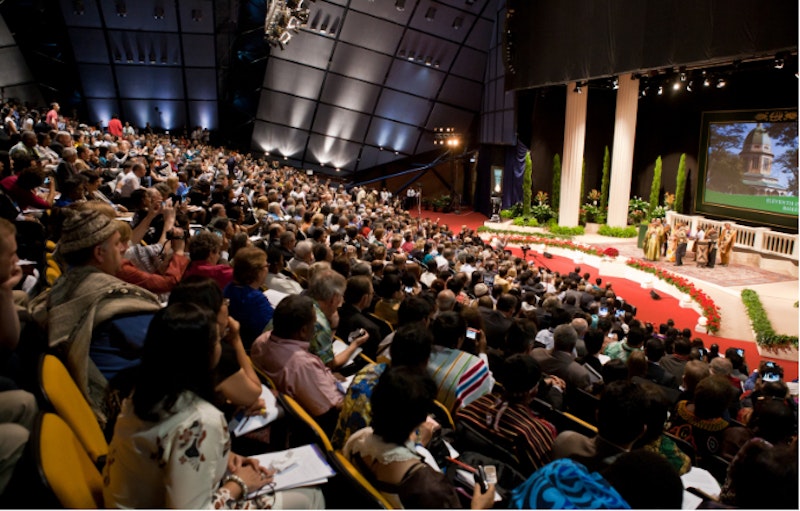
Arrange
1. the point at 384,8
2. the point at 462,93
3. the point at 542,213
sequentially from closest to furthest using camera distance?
the point at 542,213 → the point at 384,8 → the point at 462,93

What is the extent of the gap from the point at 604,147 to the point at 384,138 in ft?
29.1

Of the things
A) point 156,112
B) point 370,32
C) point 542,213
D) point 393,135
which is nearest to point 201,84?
point 156,112

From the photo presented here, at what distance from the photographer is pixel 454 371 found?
2.96 metres

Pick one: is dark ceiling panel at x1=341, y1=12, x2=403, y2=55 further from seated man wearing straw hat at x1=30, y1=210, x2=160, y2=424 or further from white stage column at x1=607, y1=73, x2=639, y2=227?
seated man wearing straw hat at x1=30, y1=210, x2=160, y2=424

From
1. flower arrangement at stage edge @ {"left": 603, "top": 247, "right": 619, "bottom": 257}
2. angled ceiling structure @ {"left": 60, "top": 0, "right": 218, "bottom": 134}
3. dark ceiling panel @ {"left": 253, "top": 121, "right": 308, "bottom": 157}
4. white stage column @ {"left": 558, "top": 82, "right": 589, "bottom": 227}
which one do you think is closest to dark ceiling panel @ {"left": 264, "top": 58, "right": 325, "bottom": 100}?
dark ceiling panel @ {"left": 253, "top": 121, "right": 308, "bottom": 157}

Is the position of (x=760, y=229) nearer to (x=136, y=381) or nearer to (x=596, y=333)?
(x=596, y=333)

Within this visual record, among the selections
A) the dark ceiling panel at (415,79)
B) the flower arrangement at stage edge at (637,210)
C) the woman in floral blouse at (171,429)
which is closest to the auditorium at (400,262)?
the woman in floral blouse at (171,429)

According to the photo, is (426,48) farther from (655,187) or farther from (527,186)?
(655,187)

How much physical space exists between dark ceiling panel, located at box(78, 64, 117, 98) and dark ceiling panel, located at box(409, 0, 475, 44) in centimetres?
1086

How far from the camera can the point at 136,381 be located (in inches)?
66.9

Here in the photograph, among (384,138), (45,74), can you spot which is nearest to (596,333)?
(384,138)

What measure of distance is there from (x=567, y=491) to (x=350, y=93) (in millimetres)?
21990

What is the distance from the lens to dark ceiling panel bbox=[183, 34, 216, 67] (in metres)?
19.6

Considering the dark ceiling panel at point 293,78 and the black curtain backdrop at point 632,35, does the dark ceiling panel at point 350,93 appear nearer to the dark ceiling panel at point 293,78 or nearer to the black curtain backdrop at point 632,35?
the dark ceiling panel at point 293,78
